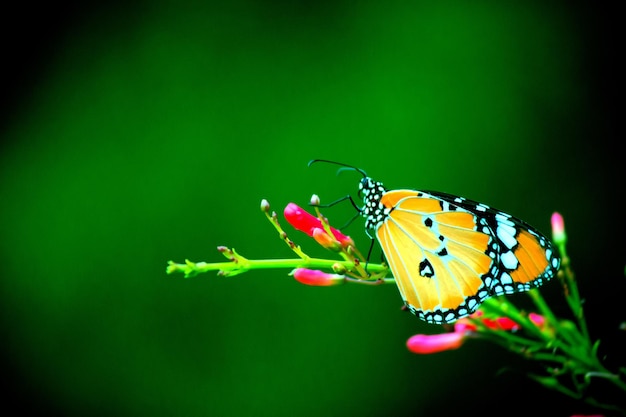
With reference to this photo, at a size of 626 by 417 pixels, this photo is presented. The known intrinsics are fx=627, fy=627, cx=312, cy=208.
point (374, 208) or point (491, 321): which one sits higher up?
point (374, 208)

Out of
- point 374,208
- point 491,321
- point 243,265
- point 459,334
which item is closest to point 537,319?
point 491,321

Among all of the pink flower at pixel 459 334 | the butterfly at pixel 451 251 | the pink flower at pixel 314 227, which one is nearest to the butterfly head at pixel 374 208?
the butterfly at pixel 451 251

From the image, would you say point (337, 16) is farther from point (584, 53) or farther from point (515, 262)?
point (515, 262)

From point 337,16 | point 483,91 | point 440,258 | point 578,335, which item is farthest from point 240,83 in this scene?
point 578,335

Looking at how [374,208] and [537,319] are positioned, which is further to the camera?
[374,208]

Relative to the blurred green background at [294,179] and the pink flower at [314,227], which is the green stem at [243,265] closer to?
the pink flower at [314,227]

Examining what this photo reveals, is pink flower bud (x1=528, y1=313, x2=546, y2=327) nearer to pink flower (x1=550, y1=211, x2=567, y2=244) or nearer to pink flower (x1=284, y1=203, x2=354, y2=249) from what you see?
pink flower (x1=550, y1=211, x2=567, y2=244)

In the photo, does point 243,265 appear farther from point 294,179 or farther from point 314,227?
point 294,179
